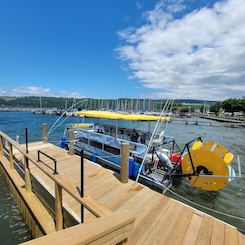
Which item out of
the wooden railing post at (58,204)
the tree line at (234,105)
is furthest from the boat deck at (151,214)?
the tree line at (234,105)

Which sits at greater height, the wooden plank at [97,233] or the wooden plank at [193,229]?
the wooden plank at [97,233]

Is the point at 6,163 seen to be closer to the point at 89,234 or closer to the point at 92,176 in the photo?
the point at 92,176

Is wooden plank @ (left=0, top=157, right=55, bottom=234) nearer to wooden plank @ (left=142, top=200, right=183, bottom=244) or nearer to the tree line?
wooden plank @ (left=142, top=200, right=183, bottom=244)

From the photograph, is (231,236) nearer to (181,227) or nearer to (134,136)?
(181,227)

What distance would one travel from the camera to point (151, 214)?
4.00 m

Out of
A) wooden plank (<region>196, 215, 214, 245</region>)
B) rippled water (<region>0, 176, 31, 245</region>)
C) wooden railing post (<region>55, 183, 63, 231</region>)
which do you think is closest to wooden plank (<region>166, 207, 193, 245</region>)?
wooden plank (<region>196, 215, 214, 245</region>)

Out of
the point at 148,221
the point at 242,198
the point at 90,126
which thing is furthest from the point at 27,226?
the point at 90,126

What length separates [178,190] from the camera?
→ 808cm

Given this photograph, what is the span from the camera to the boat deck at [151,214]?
133 inches

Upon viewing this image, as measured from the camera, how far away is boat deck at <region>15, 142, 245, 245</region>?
338 centimetres

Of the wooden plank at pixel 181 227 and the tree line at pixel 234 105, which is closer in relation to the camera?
the wooden plank at pixel 181 227

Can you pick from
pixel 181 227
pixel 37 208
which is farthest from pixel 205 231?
pixel 37 208

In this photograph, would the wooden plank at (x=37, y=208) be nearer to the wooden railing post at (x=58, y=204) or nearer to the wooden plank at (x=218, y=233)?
the wooden railing post at (x=58, y=204)

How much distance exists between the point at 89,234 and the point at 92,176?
494 cm
